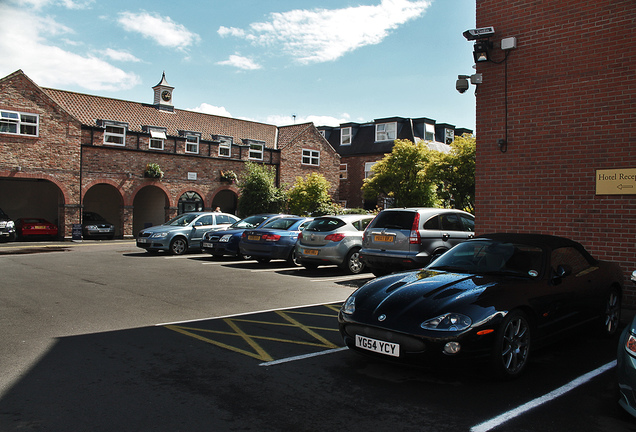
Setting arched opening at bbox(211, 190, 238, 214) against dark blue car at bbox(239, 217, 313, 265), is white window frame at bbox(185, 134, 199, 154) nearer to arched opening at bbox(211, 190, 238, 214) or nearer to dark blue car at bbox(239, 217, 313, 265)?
arched opening at bbox(211, 190, 238, 214)

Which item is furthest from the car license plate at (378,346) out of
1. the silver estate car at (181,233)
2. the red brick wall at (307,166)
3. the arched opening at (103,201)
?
the red brick wall at (307,166)

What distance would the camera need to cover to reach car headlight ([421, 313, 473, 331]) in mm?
4383

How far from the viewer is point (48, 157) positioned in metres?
27.6

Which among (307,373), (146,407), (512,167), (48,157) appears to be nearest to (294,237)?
(512,167)

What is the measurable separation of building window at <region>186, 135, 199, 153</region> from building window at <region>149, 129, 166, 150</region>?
5.55 feet

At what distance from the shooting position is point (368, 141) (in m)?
45.2

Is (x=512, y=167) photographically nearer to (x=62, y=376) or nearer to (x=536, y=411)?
(x=536, y=411)

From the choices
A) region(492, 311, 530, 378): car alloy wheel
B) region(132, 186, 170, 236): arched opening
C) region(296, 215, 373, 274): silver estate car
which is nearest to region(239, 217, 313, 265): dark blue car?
region(296, 215, 373, 274): silver estate car

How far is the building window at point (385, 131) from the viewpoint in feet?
142

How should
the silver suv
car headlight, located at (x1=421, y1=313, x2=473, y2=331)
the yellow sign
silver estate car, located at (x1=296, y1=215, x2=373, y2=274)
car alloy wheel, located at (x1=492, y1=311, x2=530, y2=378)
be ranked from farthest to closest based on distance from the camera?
silver estate car, located at (x1=296, y1=215, x2=373, y2=274), the silver suv, the yellow sign, car alloy wheel, located at (x1=492, y1=311, x2=530, y2=378), car headlight, located at (x1=421, y1=313, x2=473, y2=331)

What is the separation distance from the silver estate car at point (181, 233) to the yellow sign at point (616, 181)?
1362 centimetres

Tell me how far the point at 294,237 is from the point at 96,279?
5.33 m

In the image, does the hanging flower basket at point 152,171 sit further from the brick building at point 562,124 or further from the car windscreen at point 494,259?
the car windscreen at point 494,259

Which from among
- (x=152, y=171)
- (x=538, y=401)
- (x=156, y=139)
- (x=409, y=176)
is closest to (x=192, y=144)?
(x=156, y=139)
